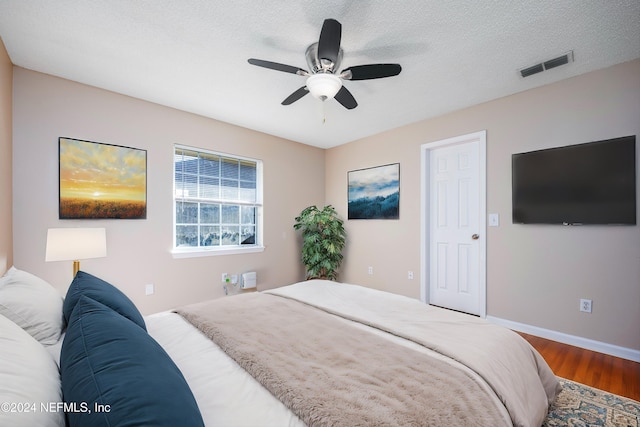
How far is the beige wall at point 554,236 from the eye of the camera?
237cm

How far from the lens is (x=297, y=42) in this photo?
2.09 m

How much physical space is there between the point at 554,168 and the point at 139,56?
393 centimetres

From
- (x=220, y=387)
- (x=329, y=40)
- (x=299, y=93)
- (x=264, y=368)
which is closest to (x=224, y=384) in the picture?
(x=220, y=387)

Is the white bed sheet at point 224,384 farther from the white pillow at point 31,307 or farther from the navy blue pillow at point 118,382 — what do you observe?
the white pillow at point 31,307

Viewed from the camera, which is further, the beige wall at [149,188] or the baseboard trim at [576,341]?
the beige wall at [149,188]

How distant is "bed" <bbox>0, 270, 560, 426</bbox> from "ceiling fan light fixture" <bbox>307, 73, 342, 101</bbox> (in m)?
1.57

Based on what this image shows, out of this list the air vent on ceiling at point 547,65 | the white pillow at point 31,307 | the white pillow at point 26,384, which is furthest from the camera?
the air vent on ceiling at point 547,65

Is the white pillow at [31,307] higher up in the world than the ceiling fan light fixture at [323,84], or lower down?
lower down

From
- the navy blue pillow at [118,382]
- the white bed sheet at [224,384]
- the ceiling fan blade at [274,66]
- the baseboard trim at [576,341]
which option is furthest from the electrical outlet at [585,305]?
the navy blue pillow at [118,382]

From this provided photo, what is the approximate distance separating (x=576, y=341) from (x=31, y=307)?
4.04 m

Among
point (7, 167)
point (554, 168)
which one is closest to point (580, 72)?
point (554, 168)

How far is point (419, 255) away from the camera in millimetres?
3770

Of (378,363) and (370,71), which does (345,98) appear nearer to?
(370,71)

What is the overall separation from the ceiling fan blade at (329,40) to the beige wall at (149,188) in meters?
2.39
